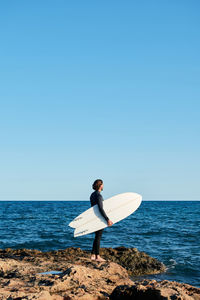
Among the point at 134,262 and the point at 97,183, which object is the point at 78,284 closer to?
the point at 97,183

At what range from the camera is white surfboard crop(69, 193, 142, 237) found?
734cm

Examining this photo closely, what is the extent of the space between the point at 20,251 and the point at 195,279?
4.73 metres

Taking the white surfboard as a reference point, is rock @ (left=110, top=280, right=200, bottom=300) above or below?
below

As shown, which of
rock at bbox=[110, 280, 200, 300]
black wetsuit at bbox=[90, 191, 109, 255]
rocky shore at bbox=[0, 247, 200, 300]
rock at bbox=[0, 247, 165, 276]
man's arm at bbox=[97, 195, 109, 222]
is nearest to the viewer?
rock at bbox=[110, 280, 200, 300]

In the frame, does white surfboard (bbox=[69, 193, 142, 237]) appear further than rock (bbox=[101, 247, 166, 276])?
No

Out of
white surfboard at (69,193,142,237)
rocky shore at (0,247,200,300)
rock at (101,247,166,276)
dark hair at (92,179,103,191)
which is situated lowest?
rock at (101,247,166,276)

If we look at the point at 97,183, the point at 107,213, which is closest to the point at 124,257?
the point at 107,213

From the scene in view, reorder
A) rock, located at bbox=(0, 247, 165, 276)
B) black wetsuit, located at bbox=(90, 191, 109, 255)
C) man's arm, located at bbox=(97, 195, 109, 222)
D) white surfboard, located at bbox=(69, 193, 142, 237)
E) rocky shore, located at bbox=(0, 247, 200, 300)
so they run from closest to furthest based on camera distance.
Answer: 1. rocky shore, located at bbox=(0, 247, 200, 300)
2. black wetsuit, located at bbox=(90, 191, 109, 255)
3. man's arm, located at bbox=(97, 195, 109, 222)
4. white surfboard, located at bbox=(69, 193, 142, 237)
5. rock, located at bbox=(0, 247, 165, 276)

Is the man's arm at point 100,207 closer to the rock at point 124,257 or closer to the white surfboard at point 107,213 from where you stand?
the white surfboard at point 107,213

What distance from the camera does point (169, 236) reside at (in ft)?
45.9

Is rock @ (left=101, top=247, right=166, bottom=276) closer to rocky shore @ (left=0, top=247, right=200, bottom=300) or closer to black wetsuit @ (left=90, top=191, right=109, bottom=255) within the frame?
black wetsuit @ (left=90, top=191, right=109, bottom=255)

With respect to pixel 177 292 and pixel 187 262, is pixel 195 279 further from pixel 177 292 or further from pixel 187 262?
pixel 177 292

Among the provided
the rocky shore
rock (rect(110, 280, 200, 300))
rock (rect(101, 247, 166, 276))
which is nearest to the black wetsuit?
the rocky shore

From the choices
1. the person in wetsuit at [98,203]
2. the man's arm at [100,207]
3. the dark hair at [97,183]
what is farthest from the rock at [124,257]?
the dark hair at [97,183]
